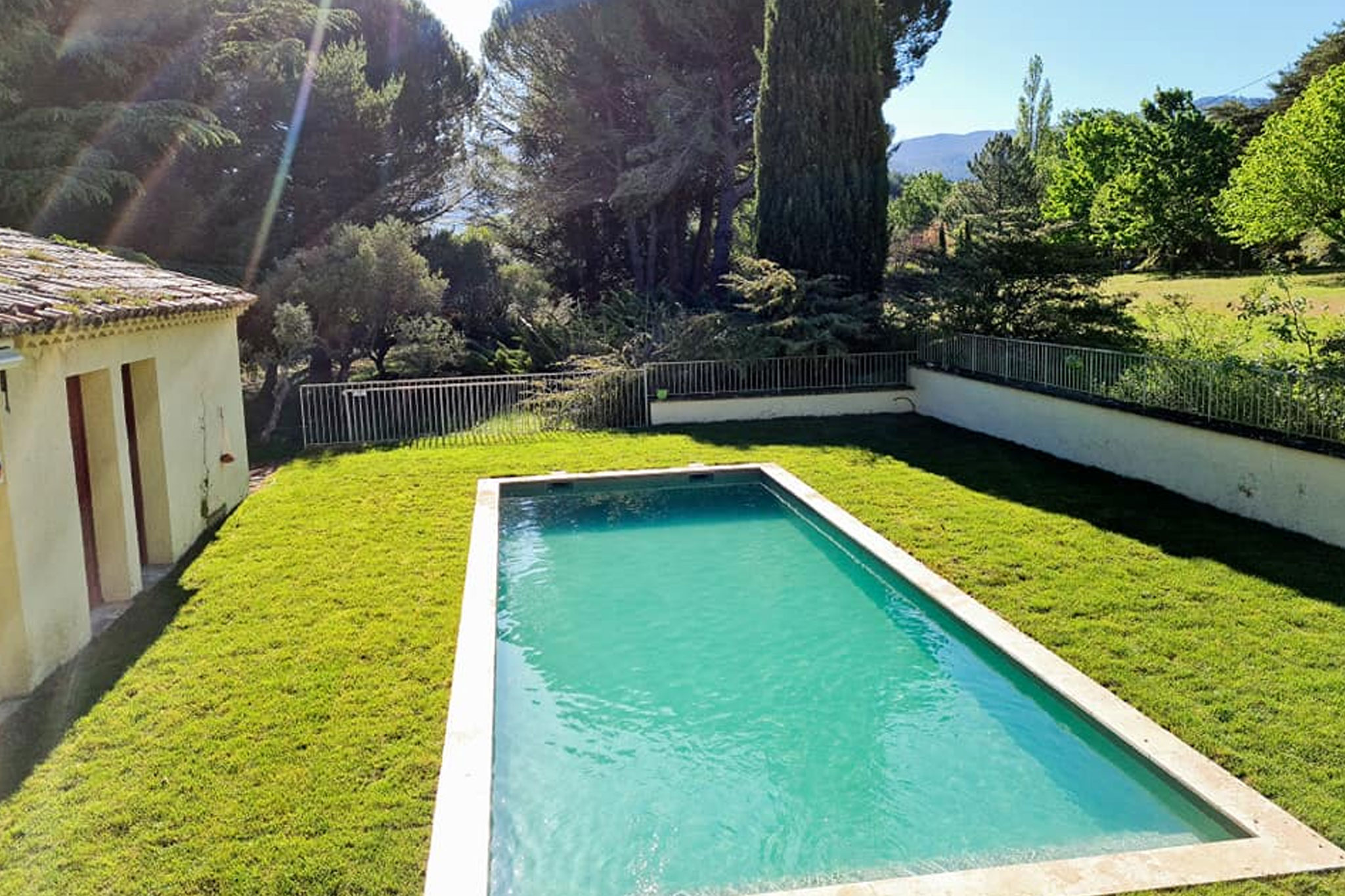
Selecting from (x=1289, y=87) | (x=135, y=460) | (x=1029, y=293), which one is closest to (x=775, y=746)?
(x=135, y=460)

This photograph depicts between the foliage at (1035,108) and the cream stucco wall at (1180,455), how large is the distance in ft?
171

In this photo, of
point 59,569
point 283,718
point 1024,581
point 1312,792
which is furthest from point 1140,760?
point 59,569

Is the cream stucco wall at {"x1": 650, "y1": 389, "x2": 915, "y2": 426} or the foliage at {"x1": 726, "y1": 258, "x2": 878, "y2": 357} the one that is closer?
the cream stucco wall at {"x1": 650, "y1": 389, "x2": 915, "y2": 426}

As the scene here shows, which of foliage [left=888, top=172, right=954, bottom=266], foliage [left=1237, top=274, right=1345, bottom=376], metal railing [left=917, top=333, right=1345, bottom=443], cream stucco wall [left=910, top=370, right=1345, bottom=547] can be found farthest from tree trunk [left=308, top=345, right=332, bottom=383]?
foliage [left=888, top=172, right=954, bottom=266]

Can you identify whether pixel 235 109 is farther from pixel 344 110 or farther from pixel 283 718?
pixel 283 718

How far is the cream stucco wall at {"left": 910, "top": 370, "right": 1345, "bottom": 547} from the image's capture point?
9.50m

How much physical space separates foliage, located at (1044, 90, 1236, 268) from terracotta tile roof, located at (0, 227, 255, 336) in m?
36.5

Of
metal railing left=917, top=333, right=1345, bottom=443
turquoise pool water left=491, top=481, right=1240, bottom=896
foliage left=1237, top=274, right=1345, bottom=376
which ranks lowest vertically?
turquoise pool water left=491, top=481, right=1240, bottom=896

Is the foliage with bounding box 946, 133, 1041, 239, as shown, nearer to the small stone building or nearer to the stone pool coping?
the stone pool coping

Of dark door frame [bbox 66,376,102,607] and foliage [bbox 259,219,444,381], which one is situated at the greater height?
foliage [bbox 259,219,444,381]

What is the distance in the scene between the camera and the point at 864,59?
65.0ft

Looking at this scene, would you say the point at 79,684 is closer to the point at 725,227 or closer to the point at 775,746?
the point at 775,746

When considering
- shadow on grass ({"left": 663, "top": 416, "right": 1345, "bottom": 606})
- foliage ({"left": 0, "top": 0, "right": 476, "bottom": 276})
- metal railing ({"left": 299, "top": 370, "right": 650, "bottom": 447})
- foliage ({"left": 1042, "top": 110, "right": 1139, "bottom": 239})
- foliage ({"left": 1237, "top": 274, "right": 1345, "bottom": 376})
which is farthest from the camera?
foliage ({"left": 1042, "top": 110, "right": 1139, "bottom": 239})

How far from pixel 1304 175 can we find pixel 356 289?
20789mm
